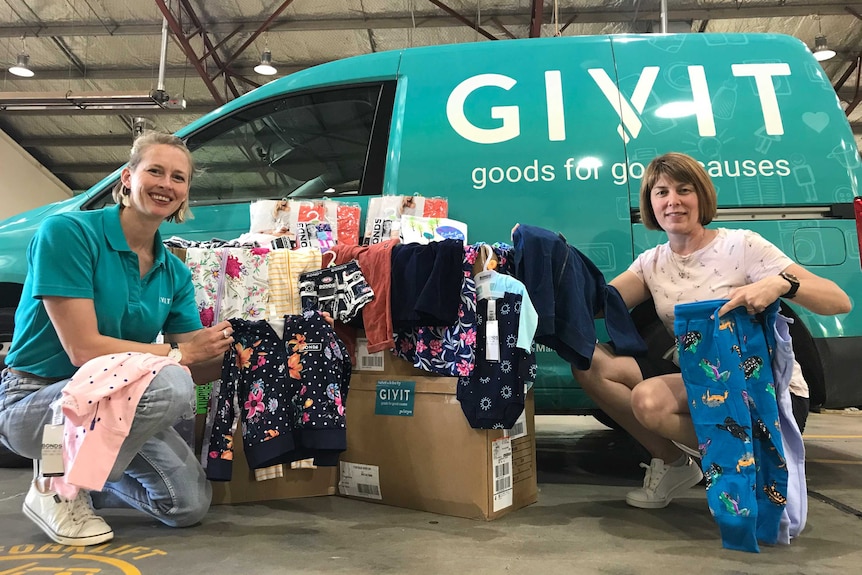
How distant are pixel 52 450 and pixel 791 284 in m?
2.07

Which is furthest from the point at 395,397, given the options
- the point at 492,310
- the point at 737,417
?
the point at 737,417

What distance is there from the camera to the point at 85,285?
154 centimetres

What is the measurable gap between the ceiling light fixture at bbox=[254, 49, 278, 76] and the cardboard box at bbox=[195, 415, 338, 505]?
235 inches

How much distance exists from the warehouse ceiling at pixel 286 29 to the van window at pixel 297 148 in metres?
3.83

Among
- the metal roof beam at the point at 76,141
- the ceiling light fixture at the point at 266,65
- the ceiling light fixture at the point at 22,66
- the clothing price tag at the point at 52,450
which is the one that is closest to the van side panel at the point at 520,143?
the clothing price tag at the point at 52,450

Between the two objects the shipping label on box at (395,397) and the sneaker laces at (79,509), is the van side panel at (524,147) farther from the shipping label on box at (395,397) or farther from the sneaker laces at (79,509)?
the sneaker laces at (79,509)

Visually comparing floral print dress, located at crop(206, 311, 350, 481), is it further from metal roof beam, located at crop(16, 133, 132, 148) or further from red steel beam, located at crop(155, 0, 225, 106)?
metal roof beam, located at crop(16, 133, 132, 148)

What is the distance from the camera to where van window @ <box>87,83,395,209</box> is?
8.48 feet

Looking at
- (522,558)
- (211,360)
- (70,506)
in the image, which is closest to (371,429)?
(211,360)

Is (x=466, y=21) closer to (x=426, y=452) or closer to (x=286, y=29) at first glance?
(x=286, y=29)

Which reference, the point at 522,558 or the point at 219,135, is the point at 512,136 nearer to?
the point at 219,135

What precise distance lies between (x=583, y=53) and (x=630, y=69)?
0.22 meters

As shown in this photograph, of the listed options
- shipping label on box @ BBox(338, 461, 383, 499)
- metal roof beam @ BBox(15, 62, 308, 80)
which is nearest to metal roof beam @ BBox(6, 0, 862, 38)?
metal roof beam @ BBox(15, 62, 308, 80)

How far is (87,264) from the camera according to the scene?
1.57m
